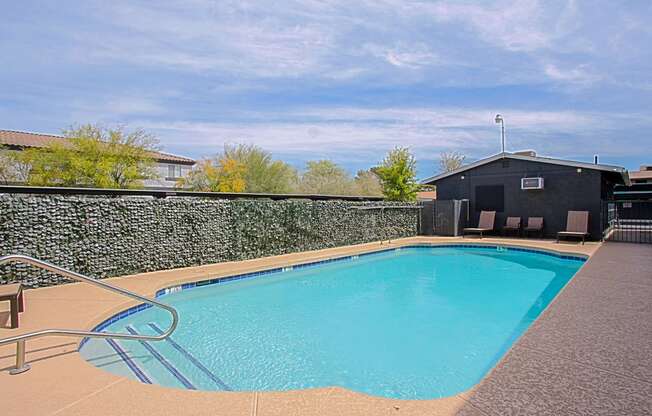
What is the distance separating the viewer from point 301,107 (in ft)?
64.6

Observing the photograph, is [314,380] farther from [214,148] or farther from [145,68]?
[214,148]

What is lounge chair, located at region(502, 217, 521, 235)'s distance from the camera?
50.7ft

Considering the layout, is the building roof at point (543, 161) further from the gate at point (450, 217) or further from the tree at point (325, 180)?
the tree at point (325, 180)

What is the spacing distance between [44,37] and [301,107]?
11.4m

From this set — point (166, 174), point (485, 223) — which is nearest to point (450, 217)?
point (485, 223)

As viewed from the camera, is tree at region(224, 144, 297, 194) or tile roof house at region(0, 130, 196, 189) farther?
tree at region(224, 144, 297, 194)

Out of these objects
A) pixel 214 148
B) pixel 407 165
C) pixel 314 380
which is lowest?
pixel 314 380

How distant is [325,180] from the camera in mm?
27938

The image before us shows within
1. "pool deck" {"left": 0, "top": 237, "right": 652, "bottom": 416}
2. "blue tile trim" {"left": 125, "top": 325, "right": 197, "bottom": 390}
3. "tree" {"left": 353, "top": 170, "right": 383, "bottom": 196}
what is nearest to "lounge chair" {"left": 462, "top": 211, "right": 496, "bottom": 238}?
"pool deck" {"left": 0, "top": 237, "right": 652, "bottom": 416}

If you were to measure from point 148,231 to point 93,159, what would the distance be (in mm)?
13243

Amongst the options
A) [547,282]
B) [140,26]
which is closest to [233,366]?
[547,282]

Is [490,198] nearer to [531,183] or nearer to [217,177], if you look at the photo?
[531,183]

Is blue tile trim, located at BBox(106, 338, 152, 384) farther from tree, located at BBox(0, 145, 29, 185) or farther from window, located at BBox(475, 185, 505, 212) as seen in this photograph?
tree, located at BBox(0, 145, 29, 185)

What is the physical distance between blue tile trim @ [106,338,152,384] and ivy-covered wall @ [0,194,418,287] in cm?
325
